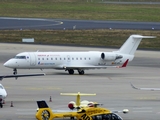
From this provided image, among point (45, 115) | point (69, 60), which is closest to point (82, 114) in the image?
point (45, 115)

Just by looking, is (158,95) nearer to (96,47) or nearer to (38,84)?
(38,84)

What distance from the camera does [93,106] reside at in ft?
117

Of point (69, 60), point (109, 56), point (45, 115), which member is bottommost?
point (45, 115)

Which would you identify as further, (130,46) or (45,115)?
(130,46)

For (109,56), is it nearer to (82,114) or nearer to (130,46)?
(130,46)

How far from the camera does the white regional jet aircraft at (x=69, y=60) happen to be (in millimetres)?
59594

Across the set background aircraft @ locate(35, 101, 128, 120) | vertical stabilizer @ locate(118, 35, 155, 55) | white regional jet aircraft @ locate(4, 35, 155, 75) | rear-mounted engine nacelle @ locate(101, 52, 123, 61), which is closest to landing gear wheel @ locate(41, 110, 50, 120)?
background aircraft @ locate(35, 101, 128, 120)

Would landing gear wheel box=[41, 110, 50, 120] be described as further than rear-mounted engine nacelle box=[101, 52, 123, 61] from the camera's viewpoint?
No

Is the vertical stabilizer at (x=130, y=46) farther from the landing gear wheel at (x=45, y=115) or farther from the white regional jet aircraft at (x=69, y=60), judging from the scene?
the landing gear wheel at (x=45, y=115)

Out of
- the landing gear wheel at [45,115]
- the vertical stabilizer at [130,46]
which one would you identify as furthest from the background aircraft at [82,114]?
the vertical stabilizer at [130,46]

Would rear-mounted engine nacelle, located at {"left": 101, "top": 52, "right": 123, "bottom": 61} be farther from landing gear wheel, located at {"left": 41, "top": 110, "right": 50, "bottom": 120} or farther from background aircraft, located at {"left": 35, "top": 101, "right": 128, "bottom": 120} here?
landing gear wheel, located at {"left": 41, "top": 110, "right": 50, "bottom": 120}

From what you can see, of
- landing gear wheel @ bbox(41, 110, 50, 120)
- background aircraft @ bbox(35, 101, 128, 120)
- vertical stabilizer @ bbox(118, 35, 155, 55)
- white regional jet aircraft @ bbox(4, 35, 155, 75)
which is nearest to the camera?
background aircraft @ bbox(35, 101, 128, 120)

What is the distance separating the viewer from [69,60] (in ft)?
201

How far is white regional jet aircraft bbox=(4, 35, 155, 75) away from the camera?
59594mm
